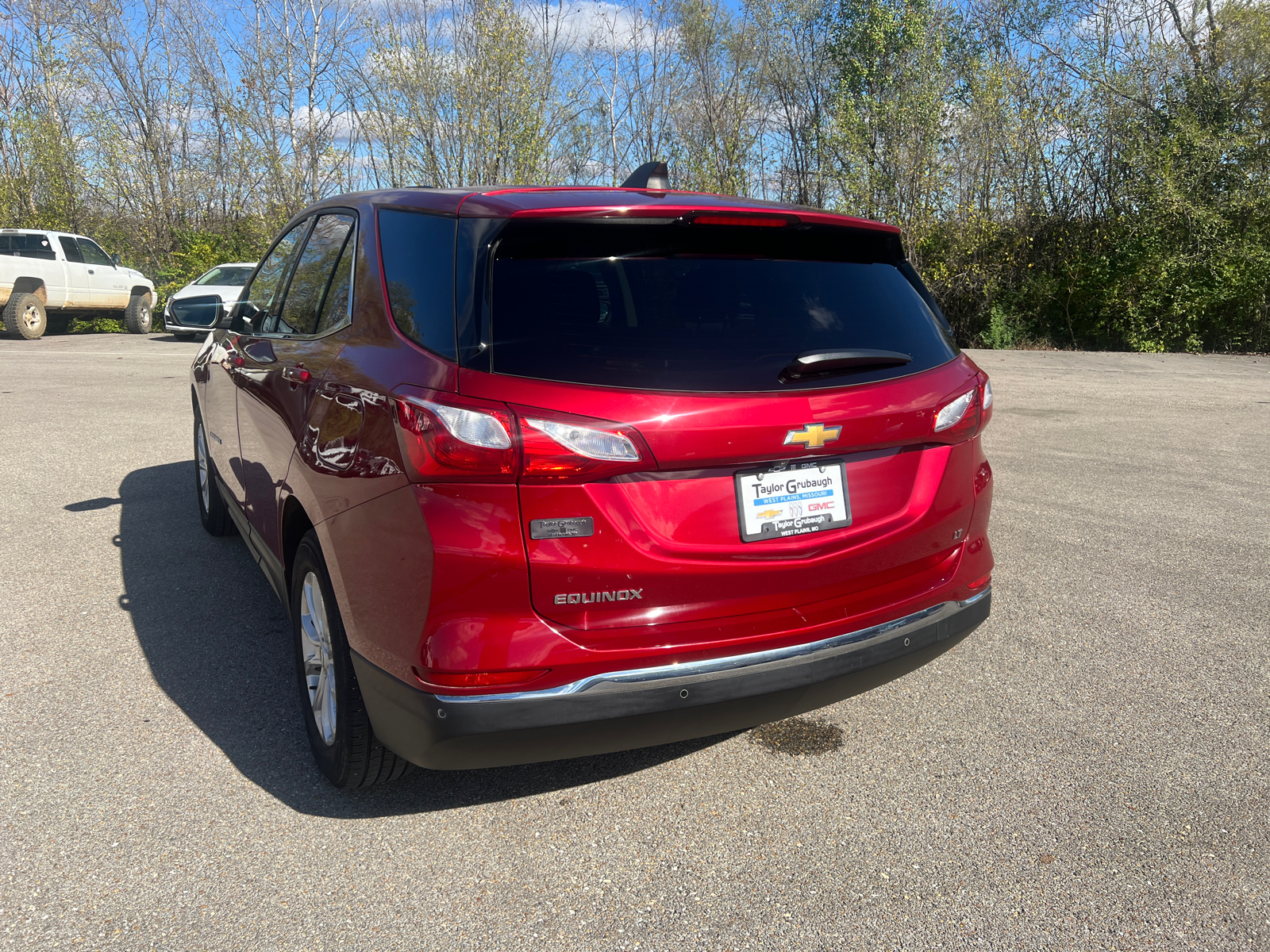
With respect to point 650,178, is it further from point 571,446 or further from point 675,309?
point 571,446

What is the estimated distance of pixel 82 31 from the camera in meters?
30.5

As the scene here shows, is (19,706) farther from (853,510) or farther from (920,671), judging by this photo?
(920,671)

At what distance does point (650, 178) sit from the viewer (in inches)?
118

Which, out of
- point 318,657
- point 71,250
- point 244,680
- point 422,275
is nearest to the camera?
point 422,275

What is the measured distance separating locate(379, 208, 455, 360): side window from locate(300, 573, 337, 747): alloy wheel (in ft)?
2.90

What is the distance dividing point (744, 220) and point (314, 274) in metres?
1.67

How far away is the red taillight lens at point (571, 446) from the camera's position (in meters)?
2.06

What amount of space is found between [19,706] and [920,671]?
3353 millimetres

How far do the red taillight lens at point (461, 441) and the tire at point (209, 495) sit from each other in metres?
3.13

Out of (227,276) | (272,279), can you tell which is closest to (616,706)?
(272,279)

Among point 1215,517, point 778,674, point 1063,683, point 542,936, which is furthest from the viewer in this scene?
point 1215,517

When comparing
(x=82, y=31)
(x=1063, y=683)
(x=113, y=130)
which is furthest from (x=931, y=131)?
(x=82, y=31)

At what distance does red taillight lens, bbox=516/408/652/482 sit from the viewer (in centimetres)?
206

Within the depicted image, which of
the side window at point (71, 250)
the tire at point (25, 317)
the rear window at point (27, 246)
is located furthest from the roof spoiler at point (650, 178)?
the side window at point (71, 250)
